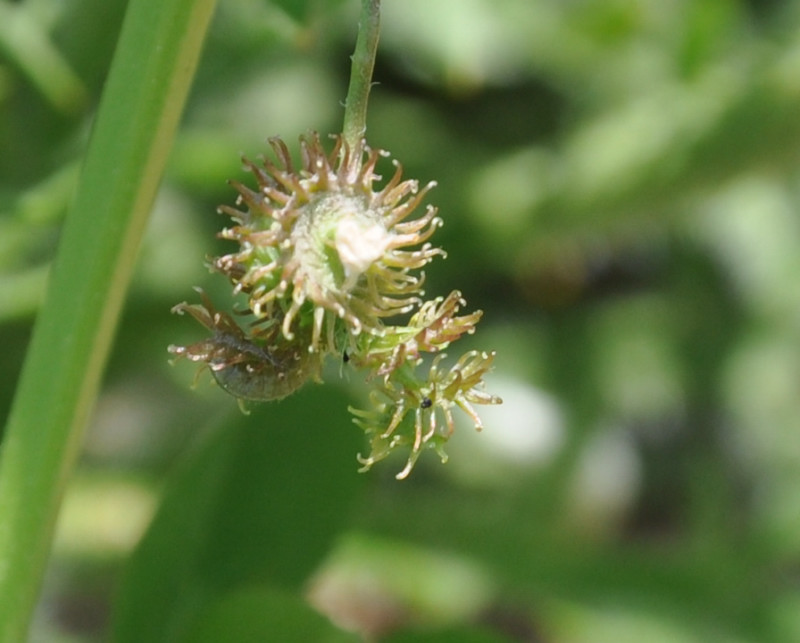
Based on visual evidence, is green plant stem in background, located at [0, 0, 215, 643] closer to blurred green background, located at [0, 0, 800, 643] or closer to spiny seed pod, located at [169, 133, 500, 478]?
spiny seed pod, located at [169, 133, 500, 478]

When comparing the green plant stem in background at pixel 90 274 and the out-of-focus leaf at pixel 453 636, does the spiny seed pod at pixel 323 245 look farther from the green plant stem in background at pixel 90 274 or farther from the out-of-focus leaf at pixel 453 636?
the out-of-focus leaf at pixel 453 636

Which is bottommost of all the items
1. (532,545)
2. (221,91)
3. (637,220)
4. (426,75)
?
(532,545)

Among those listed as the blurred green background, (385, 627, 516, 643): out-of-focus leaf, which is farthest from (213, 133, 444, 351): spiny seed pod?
(385, 627, 516, 643): out-of-focus leaf

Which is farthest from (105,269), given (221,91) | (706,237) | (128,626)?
(706,237)

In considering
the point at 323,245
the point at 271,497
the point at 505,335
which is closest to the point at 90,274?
the point at 323,245

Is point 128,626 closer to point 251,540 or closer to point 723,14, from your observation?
point 251,540

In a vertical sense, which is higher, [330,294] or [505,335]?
[505,335]

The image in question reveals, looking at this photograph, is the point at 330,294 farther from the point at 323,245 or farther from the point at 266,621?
the point at 266,621
